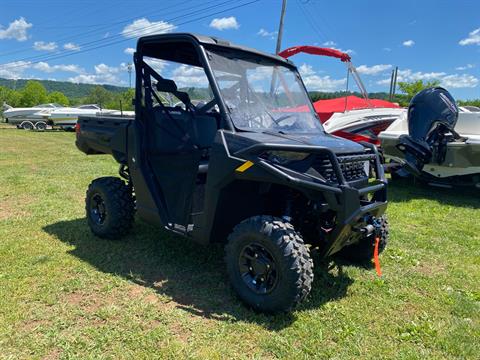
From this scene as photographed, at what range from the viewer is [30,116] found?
26078mm

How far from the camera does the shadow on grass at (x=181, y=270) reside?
321cm

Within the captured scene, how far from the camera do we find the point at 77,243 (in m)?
4.54

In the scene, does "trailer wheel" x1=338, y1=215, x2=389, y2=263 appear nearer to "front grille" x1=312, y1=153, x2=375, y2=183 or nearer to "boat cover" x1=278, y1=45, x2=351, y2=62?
"front grille" x1=312, y1=153, x2=375, y2=183

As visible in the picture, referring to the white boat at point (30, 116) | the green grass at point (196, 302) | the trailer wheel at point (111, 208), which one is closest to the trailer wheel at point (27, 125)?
the white boat at point (30, 116)

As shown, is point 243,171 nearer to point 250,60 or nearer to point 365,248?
point 250,60

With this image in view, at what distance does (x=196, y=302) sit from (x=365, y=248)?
1817 mm

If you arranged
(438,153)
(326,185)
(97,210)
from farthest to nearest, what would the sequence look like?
1. (438,153)
2. (97,210)
3. (326,185)

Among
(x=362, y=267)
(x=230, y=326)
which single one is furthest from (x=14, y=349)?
(x=362, y=267)

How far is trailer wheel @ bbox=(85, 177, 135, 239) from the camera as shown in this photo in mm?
4445

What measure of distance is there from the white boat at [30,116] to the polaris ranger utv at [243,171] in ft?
77.1

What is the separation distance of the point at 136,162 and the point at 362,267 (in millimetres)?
2554

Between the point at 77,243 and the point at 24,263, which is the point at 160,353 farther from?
the point at 77,243

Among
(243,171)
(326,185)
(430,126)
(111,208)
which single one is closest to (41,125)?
(111,208)

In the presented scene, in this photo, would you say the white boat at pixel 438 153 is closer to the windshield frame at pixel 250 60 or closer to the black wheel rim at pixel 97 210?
the windshield frame at pixel 250 60
